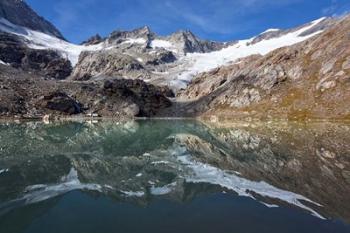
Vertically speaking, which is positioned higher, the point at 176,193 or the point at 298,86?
the point at 298,86

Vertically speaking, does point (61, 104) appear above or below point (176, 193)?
above

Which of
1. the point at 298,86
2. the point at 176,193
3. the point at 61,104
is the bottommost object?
the point at 176,193

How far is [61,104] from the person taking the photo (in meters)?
186

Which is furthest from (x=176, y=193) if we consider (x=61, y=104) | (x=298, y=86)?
(x=61, y=104)

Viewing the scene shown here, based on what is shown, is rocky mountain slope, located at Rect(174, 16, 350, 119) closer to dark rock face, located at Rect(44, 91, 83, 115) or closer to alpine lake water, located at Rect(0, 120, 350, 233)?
dark rock face, located at Rect(44, 91, 83, 115)

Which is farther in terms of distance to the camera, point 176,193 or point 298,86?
point 298,86

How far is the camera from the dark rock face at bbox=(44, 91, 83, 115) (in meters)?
183

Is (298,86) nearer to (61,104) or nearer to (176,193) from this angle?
(61,104)

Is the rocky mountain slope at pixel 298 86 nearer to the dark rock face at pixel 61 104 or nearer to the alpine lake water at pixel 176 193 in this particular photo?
the dark rock face at pixel 61 104

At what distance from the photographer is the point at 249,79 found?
192 meters

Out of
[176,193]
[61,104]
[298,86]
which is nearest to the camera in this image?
[176,193]

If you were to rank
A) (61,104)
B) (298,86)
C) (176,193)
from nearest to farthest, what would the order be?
1. (176,193)
2. (298,86)
3. (61,104)

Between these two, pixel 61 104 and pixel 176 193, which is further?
pixel 61 104

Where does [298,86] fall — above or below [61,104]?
above
